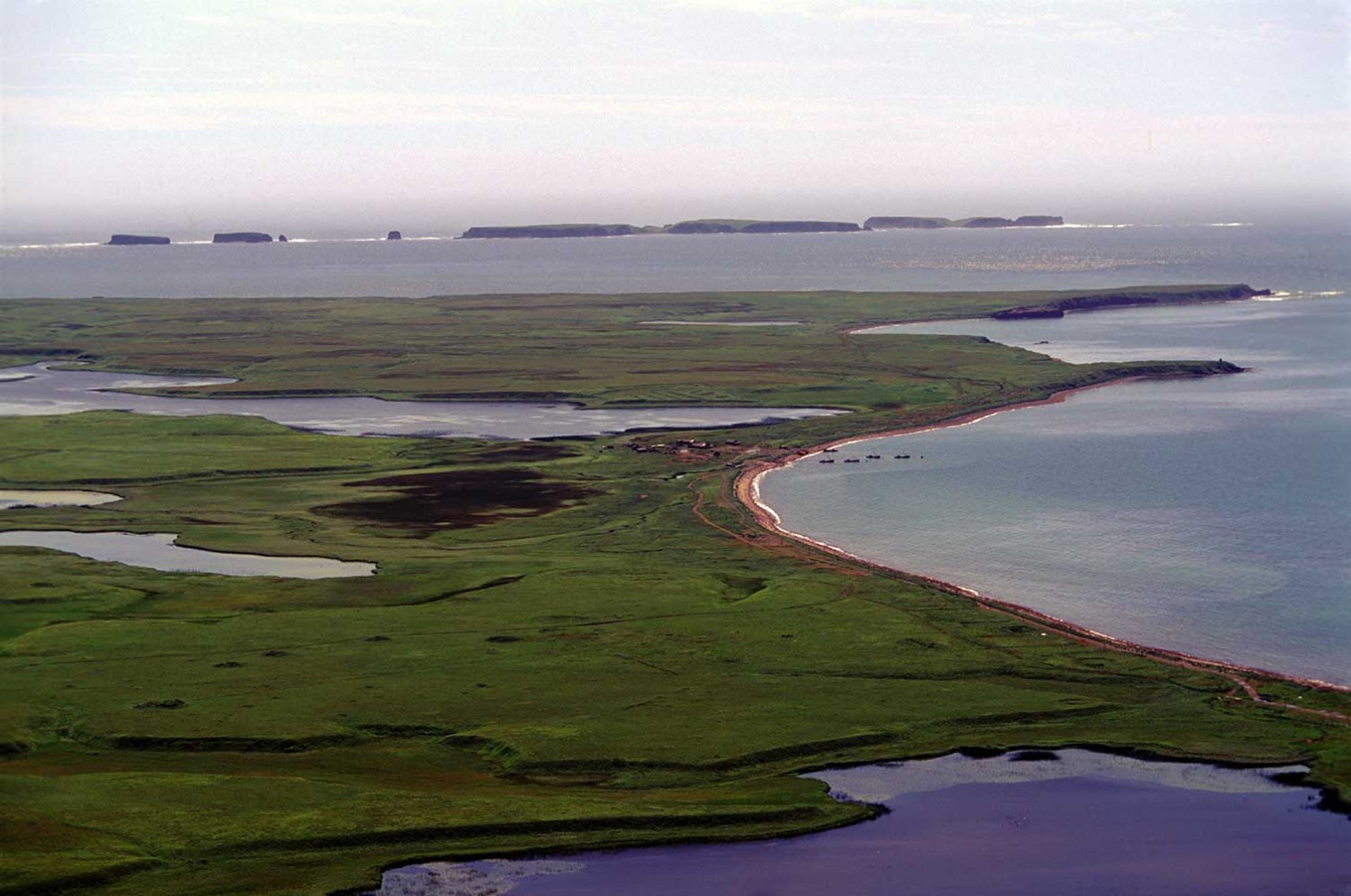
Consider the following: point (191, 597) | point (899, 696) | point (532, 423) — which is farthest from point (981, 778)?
point (532, 423)

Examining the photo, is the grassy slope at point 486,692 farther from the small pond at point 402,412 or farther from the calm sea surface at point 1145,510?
the small pond at point 402,412

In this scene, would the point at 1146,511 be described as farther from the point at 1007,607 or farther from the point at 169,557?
the point at 169,557

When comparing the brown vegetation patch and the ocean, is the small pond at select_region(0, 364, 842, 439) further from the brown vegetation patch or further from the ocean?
the ocean

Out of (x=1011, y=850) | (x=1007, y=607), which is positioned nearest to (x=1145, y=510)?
(x=1007, y=607)

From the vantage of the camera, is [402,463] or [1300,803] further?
[402,463]

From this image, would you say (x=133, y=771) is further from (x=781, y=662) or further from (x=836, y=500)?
(x=836, y=500)

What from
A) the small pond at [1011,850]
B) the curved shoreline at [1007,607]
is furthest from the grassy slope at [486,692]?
the small pond at [1011,850]
